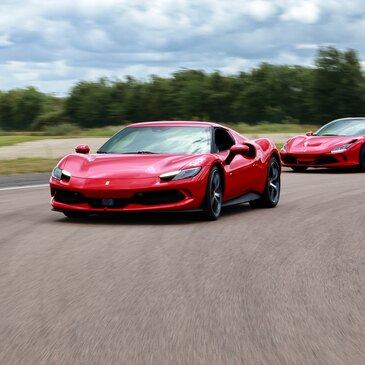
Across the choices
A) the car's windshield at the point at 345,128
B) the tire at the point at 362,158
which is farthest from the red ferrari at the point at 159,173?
the car's windshield at the point at 345,128

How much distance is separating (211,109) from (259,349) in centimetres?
10654

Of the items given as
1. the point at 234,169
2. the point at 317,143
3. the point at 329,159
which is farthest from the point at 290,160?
the point at 234,169

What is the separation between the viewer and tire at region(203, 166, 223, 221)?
954 centimetres

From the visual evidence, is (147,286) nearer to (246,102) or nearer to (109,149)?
(109,149)

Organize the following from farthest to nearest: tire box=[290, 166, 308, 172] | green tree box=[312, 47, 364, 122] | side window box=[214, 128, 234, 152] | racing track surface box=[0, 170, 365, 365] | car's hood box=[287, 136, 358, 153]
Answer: green tree box=[312, 47, 364, 122] < tire box=[290, 166, 308, 172] < car's hood box=[287, 136, 358, 153] < side window box=[214, 128, 234, 152] < racing track surface box=[0, 170, 365, 365]

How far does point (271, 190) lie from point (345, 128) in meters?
8.64

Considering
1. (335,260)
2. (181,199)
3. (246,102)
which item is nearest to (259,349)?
(335,260)

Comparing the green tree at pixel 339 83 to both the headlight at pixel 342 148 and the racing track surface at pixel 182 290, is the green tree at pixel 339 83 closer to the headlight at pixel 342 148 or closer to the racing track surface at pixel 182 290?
the headlight at pixel 342 148

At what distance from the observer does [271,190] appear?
1151 centimetres

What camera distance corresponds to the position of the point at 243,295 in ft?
18.6

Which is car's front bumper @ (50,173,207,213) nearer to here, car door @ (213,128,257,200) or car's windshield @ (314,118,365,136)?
car door @ (213,128,257,200)

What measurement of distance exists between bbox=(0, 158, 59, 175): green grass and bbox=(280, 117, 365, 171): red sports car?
5.03m

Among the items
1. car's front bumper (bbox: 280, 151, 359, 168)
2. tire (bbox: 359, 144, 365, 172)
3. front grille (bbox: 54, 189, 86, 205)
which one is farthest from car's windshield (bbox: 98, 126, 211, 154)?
tire (bbox: 359, 144, 365, 172)

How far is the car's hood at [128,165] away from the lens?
9.38 metres
